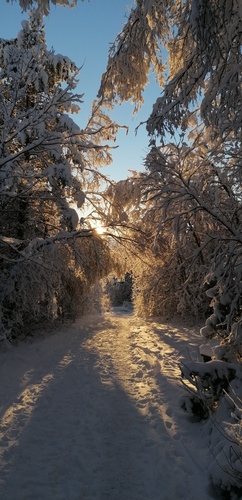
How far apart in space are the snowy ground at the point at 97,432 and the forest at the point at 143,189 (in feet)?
1.83

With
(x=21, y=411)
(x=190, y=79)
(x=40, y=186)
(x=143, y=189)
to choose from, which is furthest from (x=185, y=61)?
(x=40, y=186)

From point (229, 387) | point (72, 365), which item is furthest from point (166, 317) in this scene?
point (229, 387)

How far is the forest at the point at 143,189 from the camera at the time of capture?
4688 mm

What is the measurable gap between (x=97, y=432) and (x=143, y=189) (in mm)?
6171

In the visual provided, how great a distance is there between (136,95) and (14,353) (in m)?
7.30

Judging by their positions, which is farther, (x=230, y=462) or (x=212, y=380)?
(x=212, y=380)

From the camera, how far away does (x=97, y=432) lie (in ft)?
16.3

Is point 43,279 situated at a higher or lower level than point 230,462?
higher

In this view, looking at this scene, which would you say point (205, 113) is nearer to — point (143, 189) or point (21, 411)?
point (143, 189)

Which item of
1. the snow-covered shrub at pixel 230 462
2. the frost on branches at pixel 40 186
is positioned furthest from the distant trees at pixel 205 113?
the frost on branches at pixel 40 186

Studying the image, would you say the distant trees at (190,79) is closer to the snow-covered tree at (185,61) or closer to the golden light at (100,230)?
the snow-covered tree at (185,61)

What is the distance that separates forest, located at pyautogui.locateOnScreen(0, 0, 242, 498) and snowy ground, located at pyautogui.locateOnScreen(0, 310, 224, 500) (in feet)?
1.83

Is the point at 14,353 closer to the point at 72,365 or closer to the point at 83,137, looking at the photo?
the point at 72,365

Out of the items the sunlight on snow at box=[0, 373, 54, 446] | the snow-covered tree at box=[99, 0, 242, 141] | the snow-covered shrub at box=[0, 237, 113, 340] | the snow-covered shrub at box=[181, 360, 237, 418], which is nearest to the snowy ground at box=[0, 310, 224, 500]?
the sunlight on snow at box=[0, 373, 54, 446]
